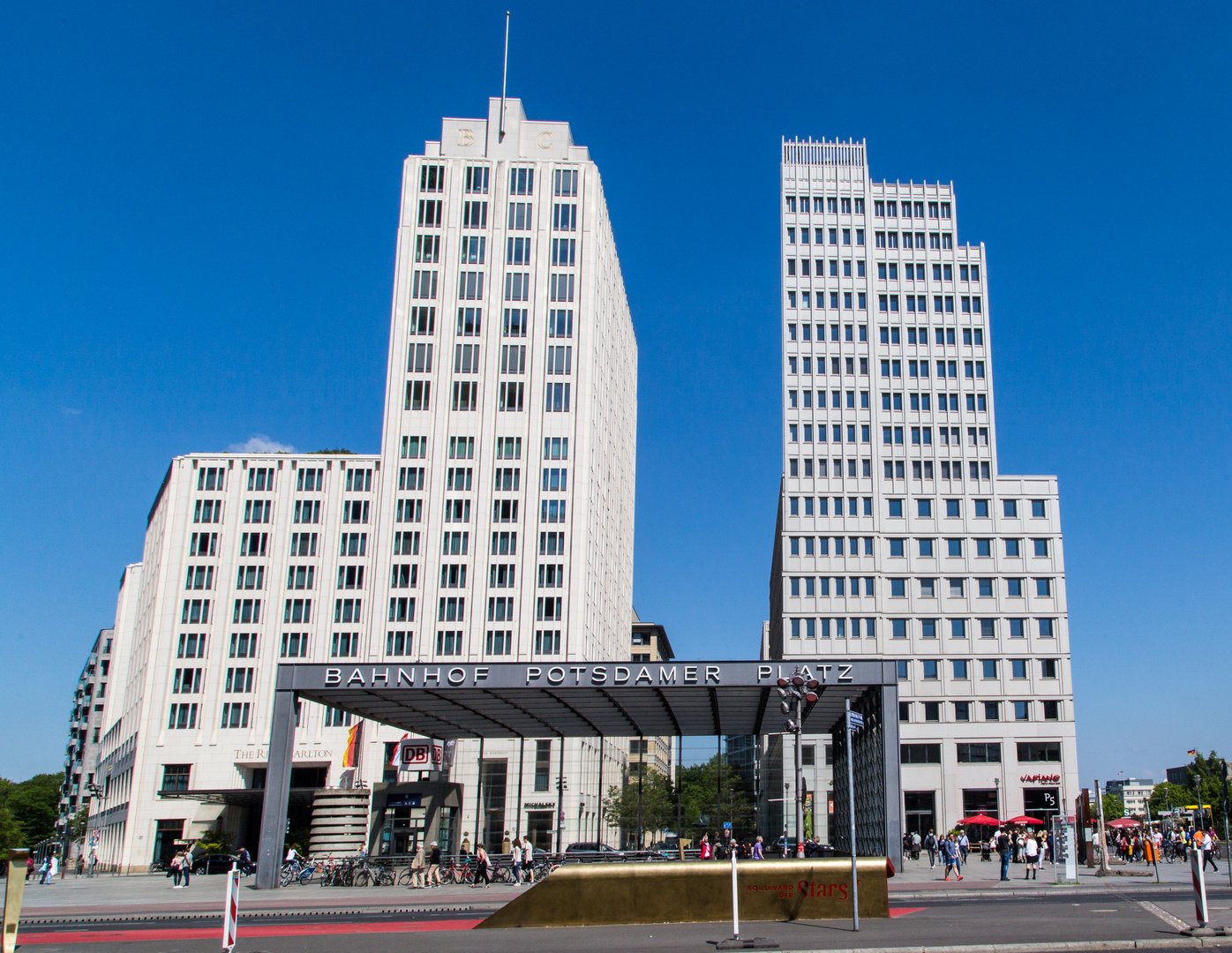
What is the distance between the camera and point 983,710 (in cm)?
8281

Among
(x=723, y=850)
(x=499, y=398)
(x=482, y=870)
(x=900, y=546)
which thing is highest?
(x=499, y=398)

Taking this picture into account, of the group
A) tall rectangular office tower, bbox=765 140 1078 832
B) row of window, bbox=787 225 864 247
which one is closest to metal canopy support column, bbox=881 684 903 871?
tall rectangular office tower, bbox=765 140 1078 832

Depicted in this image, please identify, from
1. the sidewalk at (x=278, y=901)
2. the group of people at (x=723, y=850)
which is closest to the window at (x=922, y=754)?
the group of people at (x=723, y=850)

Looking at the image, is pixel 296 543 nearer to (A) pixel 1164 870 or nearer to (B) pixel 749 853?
(B) pixel 749 853

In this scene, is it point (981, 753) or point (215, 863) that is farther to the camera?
point (981, 753)

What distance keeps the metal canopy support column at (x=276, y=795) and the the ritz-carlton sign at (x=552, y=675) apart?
1.19 meters

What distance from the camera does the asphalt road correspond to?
17.7 m

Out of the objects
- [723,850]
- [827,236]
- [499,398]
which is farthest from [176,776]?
[827,236]

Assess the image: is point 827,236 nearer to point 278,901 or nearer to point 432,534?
point 432,534

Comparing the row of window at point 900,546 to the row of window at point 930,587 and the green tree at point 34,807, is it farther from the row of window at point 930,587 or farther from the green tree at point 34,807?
the green tree at point 34,807

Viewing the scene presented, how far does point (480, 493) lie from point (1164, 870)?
55.9 m

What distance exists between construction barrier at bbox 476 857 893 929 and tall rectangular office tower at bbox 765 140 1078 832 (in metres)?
57.3

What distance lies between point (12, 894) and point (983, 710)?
77.8 meters

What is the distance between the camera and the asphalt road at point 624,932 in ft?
58.1
